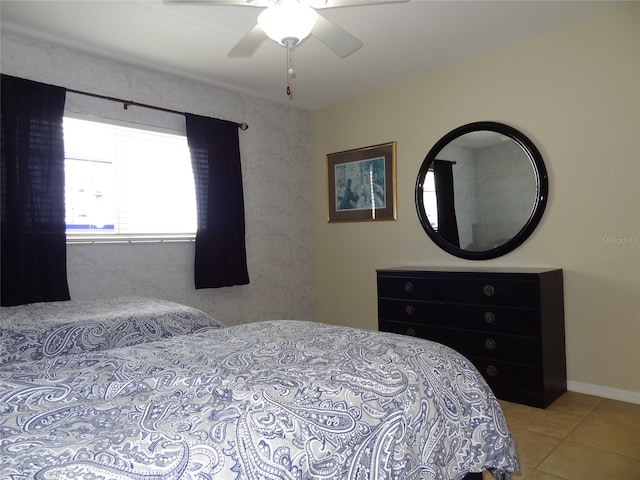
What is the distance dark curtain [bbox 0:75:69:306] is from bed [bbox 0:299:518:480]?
4.84 feet

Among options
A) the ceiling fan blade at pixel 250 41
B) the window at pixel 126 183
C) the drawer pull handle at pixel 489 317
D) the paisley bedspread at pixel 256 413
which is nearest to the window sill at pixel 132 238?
the window at pixel 126 183

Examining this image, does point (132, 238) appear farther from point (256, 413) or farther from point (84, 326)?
point (256, 413)

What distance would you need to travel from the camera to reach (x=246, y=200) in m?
3.78

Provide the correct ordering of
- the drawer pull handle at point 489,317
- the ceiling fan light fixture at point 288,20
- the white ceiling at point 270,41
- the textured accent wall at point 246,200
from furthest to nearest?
1. the textured accent wall at point 246,200
2. the drawer pull handle at point 489,317
3. the white ceiling at point 270,41
4. the ceiling fan light fixture at point 288,20

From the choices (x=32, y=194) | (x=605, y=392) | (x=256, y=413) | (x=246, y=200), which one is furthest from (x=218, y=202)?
(x=605, y=392)

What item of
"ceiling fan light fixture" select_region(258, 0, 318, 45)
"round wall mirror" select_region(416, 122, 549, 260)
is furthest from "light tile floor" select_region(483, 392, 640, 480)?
"ceiling fan light fixture" select_region(258, 0, 318, 45)

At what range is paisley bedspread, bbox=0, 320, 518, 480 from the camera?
77 centimetres

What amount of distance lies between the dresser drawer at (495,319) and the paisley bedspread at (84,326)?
162 centimetres

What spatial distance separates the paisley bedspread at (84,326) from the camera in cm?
176

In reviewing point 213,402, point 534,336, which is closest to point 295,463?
point 213,402

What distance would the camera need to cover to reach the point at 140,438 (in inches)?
31.5

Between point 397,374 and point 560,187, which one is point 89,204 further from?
point 560,187

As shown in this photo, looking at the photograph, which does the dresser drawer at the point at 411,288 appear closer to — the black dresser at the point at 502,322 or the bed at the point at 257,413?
the black dresser at the point at 502,322

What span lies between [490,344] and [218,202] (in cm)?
227
